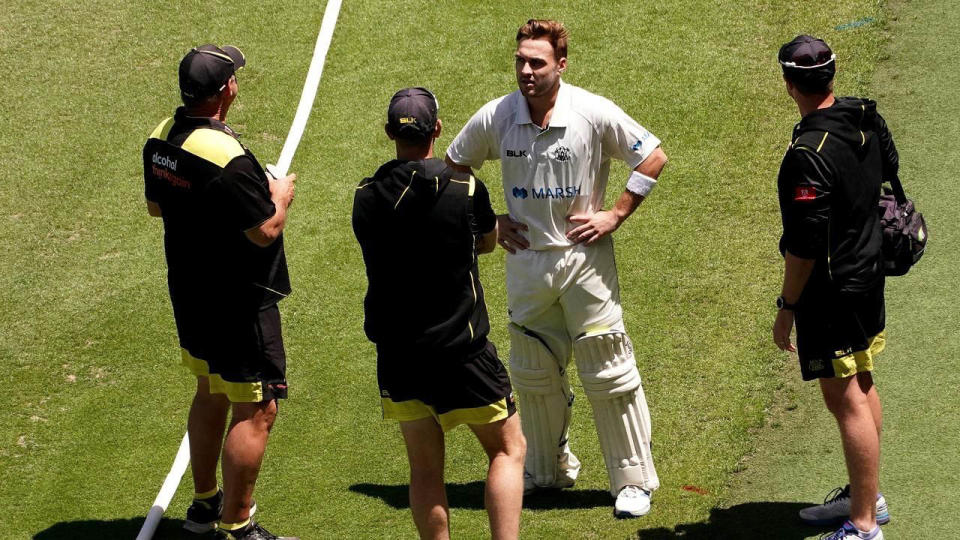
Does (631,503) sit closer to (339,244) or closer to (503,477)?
(503,477)

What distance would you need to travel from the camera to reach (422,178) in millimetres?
5223

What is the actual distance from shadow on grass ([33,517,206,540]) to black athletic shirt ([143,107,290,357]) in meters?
1.08

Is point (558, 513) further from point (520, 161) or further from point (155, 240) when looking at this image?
point (155, 240)

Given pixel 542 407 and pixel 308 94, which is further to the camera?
pixel 308 94

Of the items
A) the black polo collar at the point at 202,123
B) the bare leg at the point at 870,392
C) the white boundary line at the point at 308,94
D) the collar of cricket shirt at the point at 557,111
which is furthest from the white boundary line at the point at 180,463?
the bare leg at the point at 870,392

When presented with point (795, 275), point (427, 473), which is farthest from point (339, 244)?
point (795, 275)

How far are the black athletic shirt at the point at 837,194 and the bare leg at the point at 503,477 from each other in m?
1.54

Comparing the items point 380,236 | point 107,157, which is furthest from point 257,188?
point 107,157

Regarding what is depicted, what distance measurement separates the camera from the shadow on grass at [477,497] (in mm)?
6695

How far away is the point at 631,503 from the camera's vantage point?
6.45m

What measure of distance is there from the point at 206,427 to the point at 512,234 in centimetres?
183

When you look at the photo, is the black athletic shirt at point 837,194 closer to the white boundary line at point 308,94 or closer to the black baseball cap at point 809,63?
the black baseball cap at point 809,63

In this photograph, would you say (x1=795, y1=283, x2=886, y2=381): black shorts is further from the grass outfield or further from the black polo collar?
the black polo collar

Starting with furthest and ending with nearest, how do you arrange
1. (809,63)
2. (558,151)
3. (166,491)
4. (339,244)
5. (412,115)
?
(339,244) → (166,491) → (558,151) → (809,63) → (412,115)
